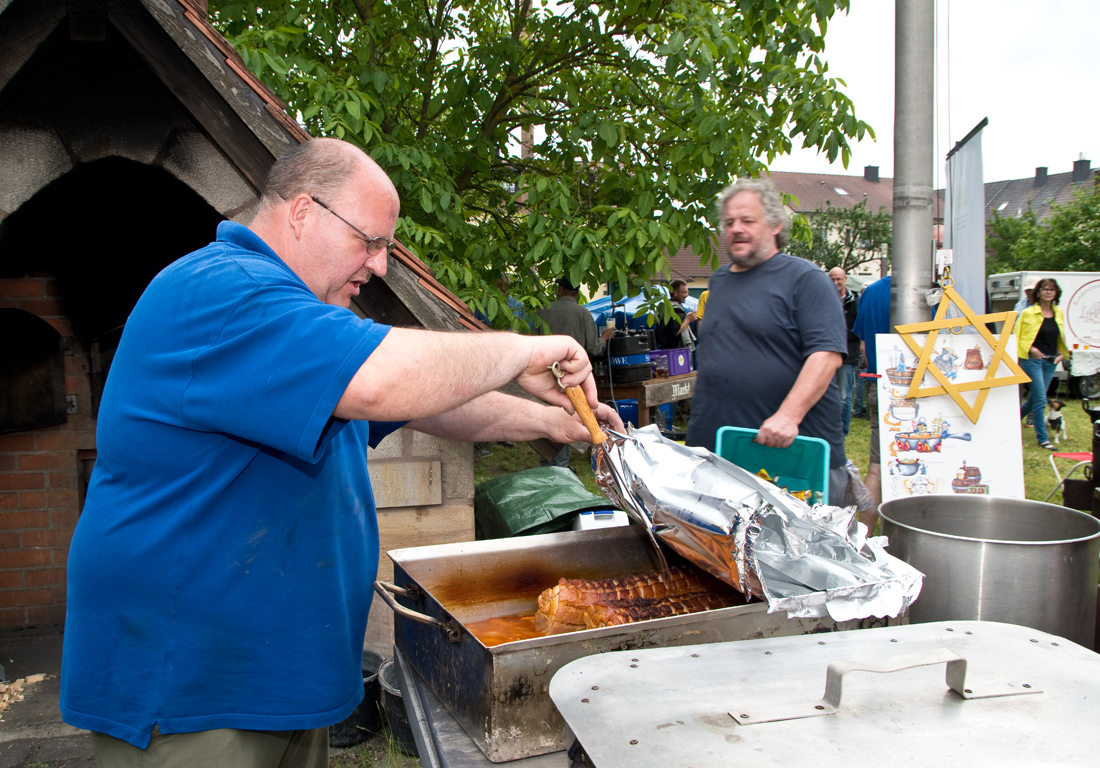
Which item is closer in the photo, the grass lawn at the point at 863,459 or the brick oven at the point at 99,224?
the brick oven at the point at 99,224

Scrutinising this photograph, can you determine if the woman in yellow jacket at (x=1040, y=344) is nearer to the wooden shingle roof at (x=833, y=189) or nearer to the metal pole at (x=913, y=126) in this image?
the metal pole at (x=913, y=126)

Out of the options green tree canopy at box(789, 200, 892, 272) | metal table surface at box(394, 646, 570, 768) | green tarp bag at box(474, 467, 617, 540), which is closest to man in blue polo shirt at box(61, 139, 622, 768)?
metal table surface at box(394, 646, 570, 768)

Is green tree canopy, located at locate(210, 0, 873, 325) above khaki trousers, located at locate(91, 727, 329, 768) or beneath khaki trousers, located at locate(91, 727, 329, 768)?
above

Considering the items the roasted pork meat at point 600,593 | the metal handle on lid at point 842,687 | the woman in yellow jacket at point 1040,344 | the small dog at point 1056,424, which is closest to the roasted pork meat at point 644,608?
the roasted pork meat at point 600,593

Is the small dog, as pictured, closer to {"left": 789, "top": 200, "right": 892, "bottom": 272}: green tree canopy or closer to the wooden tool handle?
the wooden tool handle

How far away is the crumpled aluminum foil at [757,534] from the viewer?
1.69 m

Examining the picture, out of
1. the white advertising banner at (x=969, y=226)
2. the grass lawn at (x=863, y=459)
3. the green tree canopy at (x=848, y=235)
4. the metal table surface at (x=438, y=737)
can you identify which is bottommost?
the grass lawn at (x=863, y=459)

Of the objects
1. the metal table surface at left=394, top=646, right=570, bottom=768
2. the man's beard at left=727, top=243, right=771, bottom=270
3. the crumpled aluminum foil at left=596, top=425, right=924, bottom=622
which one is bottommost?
the metal table surface at left=394, top=646, right=570, bottom=768

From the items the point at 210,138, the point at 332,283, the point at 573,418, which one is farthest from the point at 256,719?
the point at 210,138

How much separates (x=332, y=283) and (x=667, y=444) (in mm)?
1007

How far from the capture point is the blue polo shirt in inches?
55.2

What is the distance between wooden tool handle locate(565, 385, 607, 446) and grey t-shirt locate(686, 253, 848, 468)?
1.49 meters

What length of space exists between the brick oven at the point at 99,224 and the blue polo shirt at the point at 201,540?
6.07 feet

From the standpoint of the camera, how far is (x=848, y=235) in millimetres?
28906
